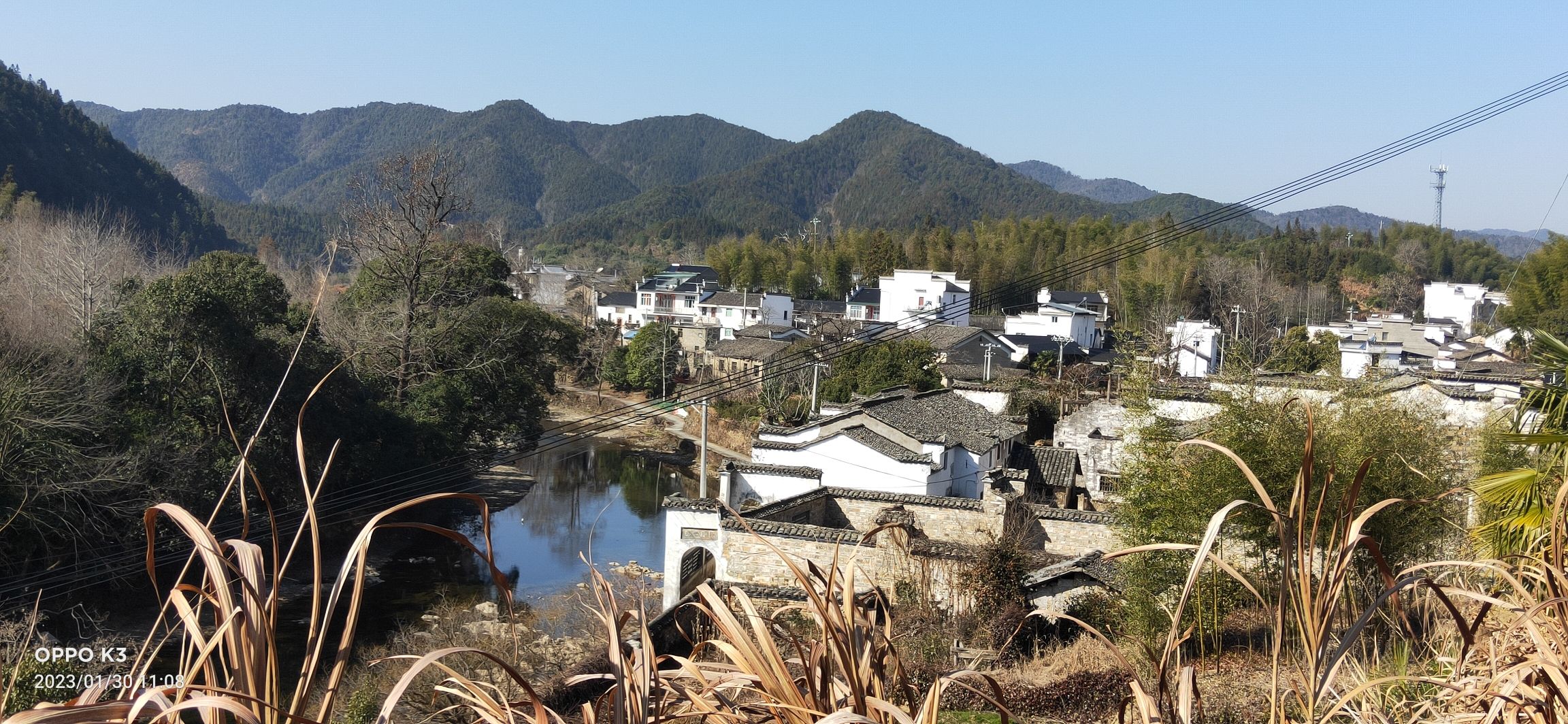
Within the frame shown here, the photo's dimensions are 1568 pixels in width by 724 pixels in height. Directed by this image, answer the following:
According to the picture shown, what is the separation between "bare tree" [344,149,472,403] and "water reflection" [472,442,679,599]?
284cm

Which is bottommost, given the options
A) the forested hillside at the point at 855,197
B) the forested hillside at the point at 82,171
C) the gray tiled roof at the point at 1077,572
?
the gray tiled roof at the point at 1077,572

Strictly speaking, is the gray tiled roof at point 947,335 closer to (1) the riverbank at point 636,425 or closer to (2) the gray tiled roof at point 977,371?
(2) the gray tiled roof at point 977,371

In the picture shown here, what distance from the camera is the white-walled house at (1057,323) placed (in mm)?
29156

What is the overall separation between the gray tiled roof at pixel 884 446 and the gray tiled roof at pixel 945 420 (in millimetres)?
646

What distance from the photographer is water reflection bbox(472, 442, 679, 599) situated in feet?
42.7

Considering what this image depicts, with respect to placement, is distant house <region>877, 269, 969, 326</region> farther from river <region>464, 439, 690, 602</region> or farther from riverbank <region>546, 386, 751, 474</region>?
river <region>464, 439, 690, 602</region>

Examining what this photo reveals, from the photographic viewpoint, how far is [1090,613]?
7.69 meters

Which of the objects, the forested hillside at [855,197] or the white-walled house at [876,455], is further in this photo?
the forested hillside at [855,197]

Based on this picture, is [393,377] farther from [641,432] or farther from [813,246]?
[813,246]

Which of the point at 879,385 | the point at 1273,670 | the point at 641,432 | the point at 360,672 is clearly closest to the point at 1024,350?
the point at 879,385

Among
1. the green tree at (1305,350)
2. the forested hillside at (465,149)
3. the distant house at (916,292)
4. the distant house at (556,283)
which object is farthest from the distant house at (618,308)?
the forested hillside at (465,149)

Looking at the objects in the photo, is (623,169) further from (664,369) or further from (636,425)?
(636,425)

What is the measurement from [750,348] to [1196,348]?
1174 centimetres

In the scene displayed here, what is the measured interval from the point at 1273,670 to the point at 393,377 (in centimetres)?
1523
